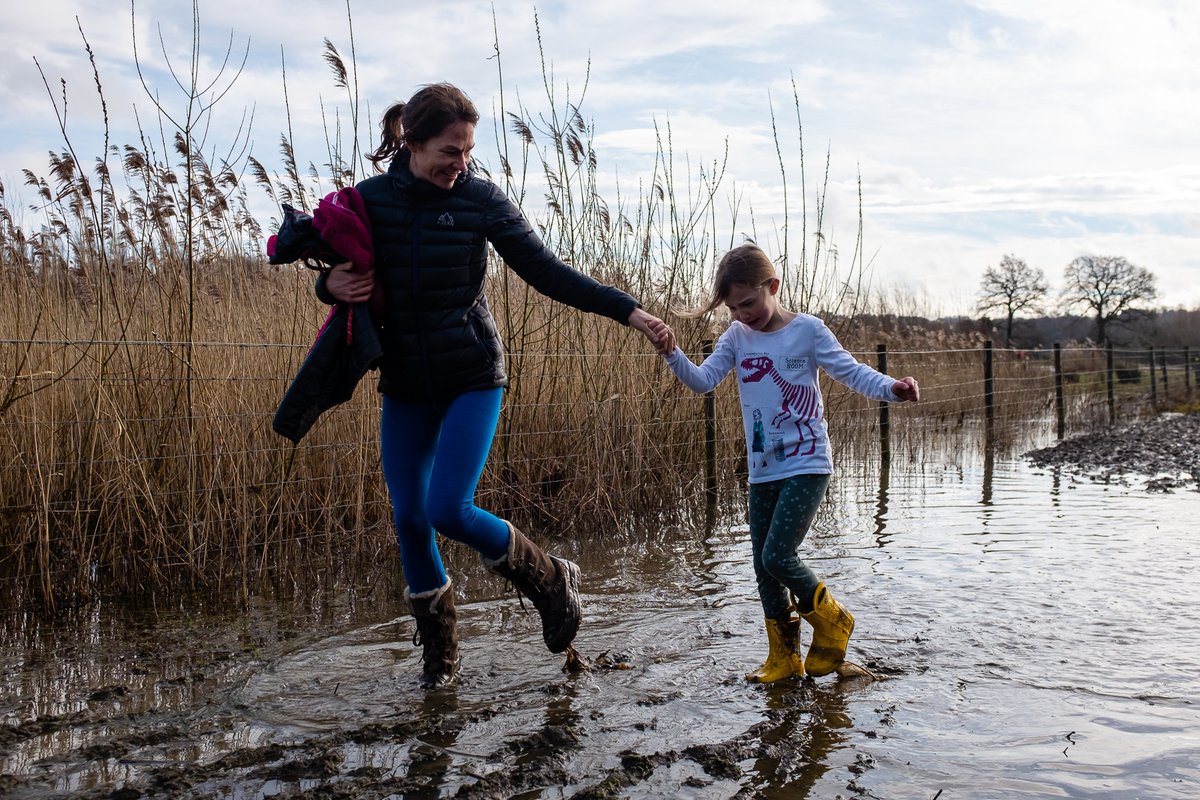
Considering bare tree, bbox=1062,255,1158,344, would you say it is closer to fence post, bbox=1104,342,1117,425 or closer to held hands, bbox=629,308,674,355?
fence post, bbox=1104,342,1117,425

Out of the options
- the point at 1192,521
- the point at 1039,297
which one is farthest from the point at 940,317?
the point at 1039,297

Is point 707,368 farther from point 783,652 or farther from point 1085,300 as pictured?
point 1085,300

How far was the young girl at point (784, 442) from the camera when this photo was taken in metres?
3.71

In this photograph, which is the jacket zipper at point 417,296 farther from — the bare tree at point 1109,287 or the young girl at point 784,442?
the bare tree at point 1109,287

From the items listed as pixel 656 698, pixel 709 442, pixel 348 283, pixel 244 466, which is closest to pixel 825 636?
pixel 656 698

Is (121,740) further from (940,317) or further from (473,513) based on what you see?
(940,317)

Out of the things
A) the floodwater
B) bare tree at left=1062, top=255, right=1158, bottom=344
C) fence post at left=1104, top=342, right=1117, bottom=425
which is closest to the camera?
the floodwater

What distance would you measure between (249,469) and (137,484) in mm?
657

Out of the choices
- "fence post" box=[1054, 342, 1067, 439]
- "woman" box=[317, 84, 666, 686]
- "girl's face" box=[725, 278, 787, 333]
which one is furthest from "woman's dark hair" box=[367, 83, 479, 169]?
"fence post" box=[1054, 342, 1067, 439]

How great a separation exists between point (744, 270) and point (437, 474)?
1.34 meters

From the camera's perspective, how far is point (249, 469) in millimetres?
5816

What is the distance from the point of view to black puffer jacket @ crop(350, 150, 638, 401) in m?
3.53

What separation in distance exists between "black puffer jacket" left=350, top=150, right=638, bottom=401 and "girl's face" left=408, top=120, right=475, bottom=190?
5 cm

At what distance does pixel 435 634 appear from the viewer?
3836mm
